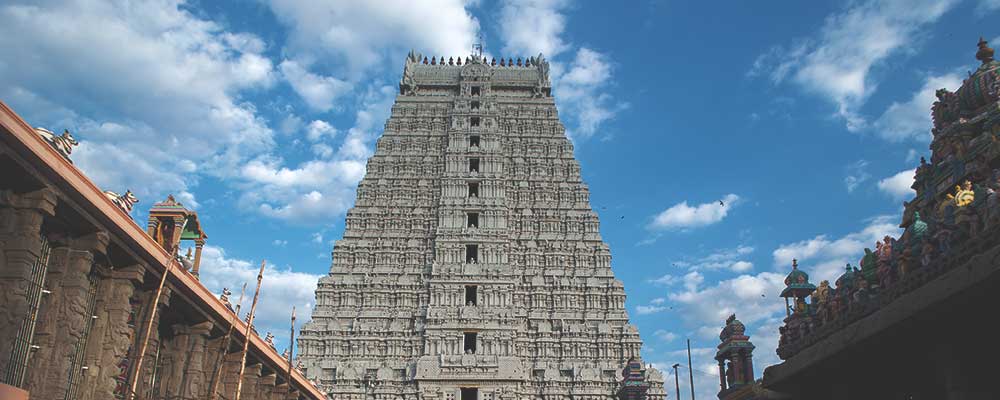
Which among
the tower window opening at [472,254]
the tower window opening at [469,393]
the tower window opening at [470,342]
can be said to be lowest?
the tower window opening at [469,393]

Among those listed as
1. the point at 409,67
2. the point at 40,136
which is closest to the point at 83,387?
the point at 40,136

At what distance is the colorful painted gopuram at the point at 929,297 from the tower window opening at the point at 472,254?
39780mm

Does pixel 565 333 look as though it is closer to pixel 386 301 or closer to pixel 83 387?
pixel 386 301

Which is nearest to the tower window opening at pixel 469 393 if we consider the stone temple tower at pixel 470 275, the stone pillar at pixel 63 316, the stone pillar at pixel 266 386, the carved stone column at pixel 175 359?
the stone temple tower at pixel 470 275

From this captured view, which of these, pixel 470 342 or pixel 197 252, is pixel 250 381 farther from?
pixel 470 342

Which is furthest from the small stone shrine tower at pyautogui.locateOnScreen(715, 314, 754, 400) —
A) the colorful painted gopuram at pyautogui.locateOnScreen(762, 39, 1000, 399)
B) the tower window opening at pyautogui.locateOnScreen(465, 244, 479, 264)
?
the tower window opening at pyautogui.locateOnScreen(465, 244, 479, 264)

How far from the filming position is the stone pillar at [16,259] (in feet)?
52.2

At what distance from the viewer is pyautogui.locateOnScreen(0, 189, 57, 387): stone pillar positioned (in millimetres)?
15906

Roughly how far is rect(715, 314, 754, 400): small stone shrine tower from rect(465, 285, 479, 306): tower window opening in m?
33.9

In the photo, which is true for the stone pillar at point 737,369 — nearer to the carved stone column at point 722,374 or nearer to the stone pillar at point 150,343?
the carved stone column at point 722,374

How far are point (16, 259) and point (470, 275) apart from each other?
46.5 metres

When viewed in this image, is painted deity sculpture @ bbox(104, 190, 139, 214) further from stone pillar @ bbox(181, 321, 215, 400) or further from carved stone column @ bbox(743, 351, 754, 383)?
carved stone column @ bbox(743, 351, 754, 383)

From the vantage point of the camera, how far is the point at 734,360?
93.5 ft

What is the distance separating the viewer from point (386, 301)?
206 ft
